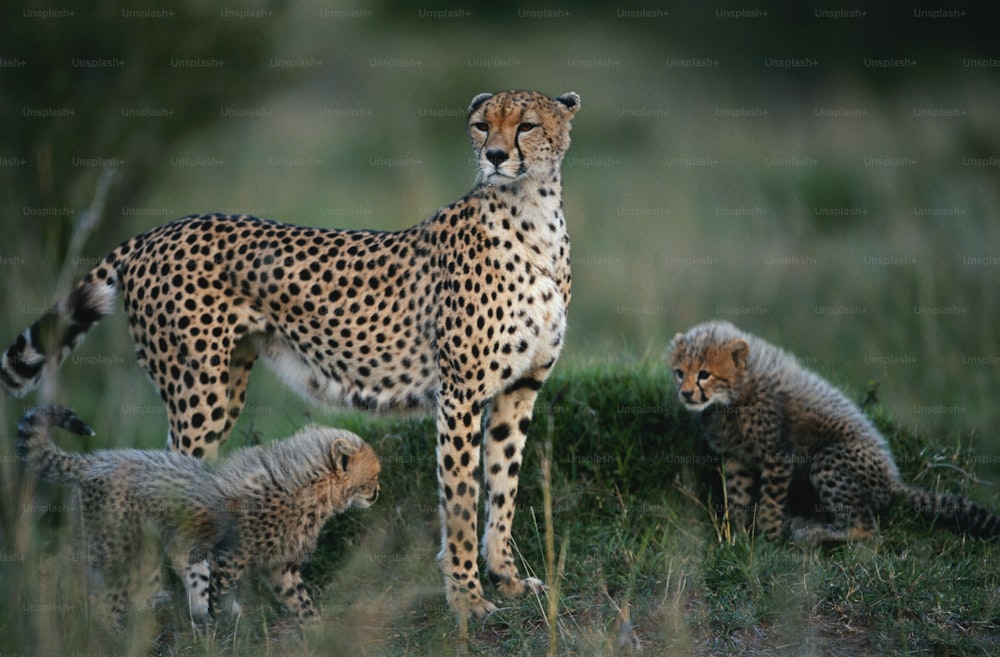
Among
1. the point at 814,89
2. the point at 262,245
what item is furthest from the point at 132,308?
the point at 814,89

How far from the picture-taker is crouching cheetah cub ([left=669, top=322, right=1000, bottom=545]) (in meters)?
4.64

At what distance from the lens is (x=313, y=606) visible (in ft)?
13.6

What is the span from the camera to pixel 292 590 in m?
4.05

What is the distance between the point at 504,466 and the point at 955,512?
1.72 m

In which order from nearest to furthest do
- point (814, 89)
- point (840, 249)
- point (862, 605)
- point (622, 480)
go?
point (862, 605)
point (622, 480)
point (840, 249)
point (814, 89)

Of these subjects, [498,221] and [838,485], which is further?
[838,485]

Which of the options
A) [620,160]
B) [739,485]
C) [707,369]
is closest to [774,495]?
[739,485]

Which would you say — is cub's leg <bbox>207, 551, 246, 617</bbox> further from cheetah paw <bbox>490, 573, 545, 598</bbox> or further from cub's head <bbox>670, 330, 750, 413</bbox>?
cub's head <bbox>670, 330, 750, 413</bbox>

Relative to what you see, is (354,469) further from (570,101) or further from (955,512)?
(955,512)

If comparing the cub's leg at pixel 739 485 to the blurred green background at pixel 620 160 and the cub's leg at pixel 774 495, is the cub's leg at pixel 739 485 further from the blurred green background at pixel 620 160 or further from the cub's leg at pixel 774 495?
the blurred green background at pixel 620 160

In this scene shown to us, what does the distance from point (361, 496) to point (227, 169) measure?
6.72 metres

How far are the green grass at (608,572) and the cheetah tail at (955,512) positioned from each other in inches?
2.1

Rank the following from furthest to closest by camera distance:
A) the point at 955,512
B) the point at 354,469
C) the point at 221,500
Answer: the point at 955,512 → the point at 354,469 → the point at 221,500

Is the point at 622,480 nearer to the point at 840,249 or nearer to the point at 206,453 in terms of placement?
the point at 206,453
